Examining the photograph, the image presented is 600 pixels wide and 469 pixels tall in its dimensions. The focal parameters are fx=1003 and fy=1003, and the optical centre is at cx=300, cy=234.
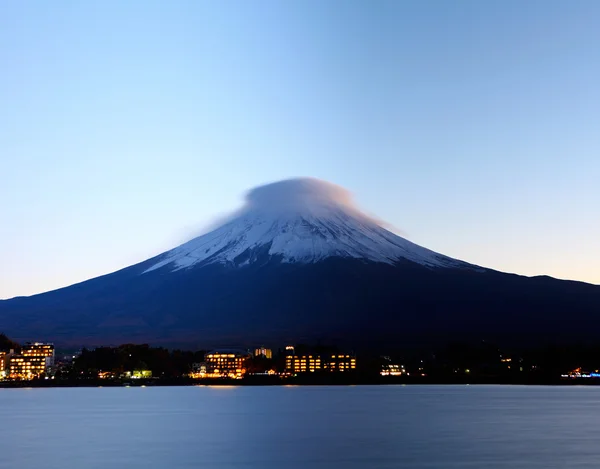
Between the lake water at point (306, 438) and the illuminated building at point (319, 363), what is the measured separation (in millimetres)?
109210

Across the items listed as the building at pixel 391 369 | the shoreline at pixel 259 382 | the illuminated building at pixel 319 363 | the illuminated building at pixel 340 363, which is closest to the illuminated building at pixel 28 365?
the shoreline at pixel 259 382

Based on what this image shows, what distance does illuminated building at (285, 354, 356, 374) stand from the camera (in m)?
189

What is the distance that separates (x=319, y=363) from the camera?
189750mm

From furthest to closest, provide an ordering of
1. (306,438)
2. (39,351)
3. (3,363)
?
(39,351) → (3,363) → (306,438)

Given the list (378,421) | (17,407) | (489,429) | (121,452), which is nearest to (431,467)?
(121,452)

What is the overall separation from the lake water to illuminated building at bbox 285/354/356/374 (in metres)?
109

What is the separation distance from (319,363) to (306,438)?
13905cm

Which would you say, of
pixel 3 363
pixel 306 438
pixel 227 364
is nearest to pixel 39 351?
pixel 3 363

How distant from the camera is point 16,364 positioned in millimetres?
185875

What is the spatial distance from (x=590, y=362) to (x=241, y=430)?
12763 cm

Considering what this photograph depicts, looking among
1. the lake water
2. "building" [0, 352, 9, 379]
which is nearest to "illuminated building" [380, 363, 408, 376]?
"building" [0, 352, 9, 379]

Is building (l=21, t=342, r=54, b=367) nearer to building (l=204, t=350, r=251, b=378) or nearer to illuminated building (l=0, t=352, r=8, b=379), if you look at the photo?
illuminated building (l=0, t=352, r=8, b=379)

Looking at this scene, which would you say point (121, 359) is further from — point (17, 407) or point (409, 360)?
point (17, 407)

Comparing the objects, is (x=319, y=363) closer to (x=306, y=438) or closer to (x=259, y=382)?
(x=259, y=382)
